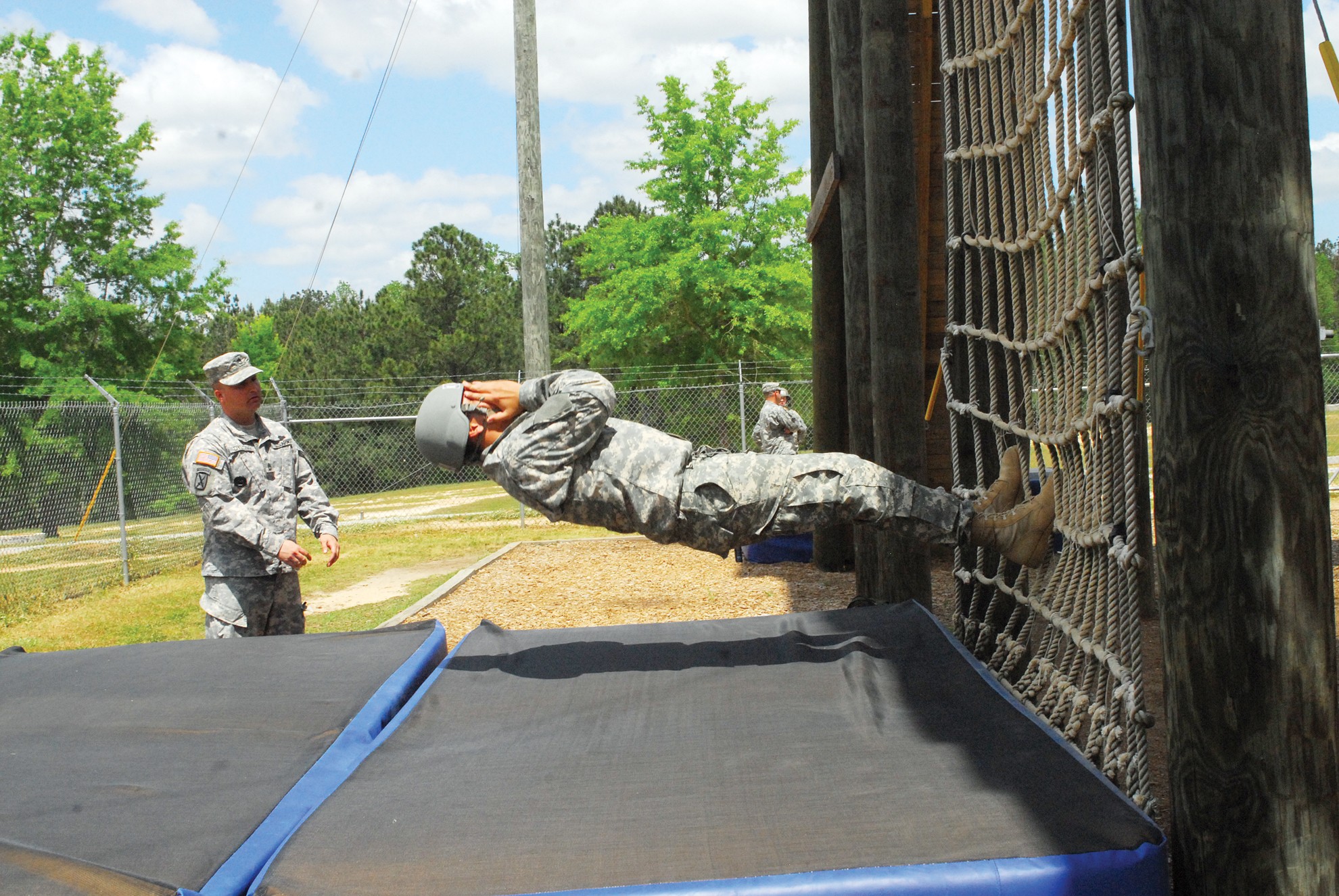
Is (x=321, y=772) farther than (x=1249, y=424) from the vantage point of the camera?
Yes

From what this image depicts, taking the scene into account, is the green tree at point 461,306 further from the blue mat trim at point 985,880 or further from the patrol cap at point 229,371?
the blue mat trim at point 985,880

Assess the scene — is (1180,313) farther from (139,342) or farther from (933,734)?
(139,342)

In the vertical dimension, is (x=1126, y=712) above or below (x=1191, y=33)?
below

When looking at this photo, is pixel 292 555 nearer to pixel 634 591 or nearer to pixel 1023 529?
pixel 1023 529

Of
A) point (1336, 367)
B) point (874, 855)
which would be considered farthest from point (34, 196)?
point (1336, 367)

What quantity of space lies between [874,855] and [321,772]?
1435mm

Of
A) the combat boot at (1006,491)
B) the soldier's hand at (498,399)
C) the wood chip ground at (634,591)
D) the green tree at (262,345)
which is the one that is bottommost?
the wood chip ground at (634,591)

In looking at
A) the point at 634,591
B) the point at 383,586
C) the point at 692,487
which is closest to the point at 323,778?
the point at 692,487

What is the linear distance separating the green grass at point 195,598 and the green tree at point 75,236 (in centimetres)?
979

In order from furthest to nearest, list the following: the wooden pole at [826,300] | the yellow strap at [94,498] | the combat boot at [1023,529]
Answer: the yellow strap at [94,498], the wooden pole at [826,300], the combat boot at [1023,529]

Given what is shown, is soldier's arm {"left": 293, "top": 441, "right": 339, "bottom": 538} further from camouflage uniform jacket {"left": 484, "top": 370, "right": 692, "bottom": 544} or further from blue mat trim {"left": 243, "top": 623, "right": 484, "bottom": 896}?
camouflage uniform jacket {"left": 484, "top": 370, "right": 692, "bottom": 544}

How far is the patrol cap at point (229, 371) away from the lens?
421 centimetres

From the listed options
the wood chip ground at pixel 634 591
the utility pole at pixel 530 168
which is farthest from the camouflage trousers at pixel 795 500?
the utility pole at pixel 530 168

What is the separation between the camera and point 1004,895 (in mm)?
1761
